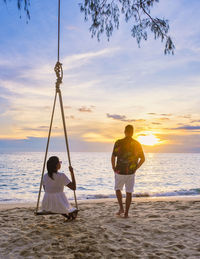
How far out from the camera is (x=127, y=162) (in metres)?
4.68

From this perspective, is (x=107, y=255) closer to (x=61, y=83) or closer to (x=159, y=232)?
(x=159, y=232)

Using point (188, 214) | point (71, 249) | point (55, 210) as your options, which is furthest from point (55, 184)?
point (188, 214)

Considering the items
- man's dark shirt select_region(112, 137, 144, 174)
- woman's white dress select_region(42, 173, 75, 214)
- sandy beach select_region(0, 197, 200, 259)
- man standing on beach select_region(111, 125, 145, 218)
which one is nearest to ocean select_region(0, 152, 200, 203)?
sandy beach select_region(0, 197, 200, 259)

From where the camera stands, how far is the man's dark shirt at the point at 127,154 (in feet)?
15.4

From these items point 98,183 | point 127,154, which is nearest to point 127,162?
point 127,154

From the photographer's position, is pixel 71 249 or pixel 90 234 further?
pixel 90 234

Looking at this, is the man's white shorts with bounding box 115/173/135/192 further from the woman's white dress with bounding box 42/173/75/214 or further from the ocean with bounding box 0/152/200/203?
the ocean with bounding box 0/152/200/203

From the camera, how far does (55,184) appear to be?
13.4 feet

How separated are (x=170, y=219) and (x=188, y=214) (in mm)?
611

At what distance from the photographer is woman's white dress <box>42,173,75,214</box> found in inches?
157

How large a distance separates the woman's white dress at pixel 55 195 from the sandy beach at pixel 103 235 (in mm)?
302

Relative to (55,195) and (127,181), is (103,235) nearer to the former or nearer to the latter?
(55,195)

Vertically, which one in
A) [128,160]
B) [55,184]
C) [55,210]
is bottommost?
[55,210]

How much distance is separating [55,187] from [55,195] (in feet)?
0.40
